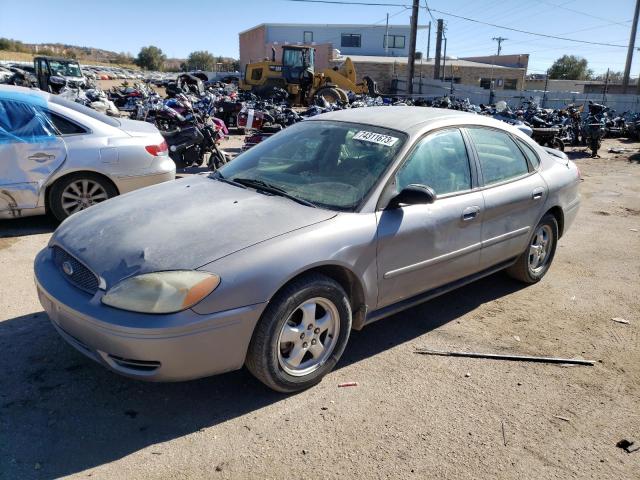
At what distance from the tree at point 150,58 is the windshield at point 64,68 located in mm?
72231

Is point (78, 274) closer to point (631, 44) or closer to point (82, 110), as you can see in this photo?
point (82, 110)

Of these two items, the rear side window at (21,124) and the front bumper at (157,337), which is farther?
the rear side window at (21,124)

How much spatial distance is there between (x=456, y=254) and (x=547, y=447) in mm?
1406

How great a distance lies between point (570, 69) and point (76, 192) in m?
79.1

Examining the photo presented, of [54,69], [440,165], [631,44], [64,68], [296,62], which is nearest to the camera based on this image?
[440,165]

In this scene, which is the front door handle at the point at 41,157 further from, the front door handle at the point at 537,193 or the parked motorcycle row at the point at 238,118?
the front door handle at the point at 537,193

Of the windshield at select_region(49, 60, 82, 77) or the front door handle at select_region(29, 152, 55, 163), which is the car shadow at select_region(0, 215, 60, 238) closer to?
the front door handle at select_region(29, 152, 55, 163)

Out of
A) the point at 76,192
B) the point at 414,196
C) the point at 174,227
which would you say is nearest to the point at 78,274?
the point at 174,227

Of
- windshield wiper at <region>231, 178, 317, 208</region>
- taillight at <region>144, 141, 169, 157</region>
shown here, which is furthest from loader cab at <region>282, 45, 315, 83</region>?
windshield wiper at <region>231, 178, 317, 208</region>

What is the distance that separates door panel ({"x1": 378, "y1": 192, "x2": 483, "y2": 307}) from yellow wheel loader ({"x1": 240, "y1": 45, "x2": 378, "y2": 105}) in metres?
19.0

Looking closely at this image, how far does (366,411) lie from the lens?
9.47 feet

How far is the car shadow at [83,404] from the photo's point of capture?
8.09ft

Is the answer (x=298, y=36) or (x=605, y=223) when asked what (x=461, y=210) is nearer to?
(x=605, y=223)

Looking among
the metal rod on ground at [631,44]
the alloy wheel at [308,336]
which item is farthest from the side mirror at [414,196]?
the metal rod on ground at [631,44]
